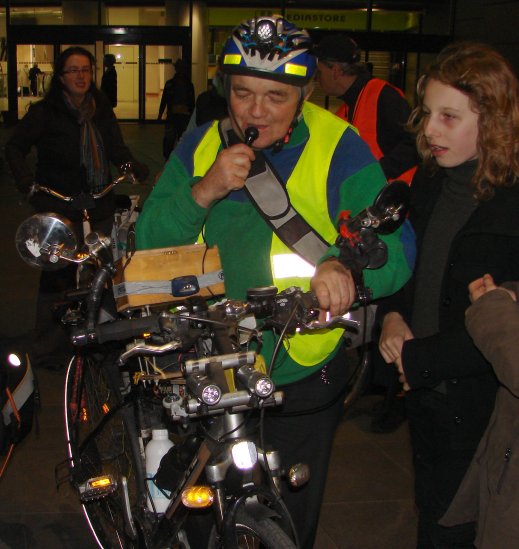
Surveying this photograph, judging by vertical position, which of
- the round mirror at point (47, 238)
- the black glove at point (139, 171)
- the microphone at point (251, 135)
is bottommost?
the black glove at point (139, 171)

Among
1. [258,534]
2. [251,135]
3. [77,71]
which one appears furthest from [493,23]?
[258,534]

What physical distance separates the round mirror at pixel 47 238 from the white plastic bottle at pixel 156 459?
0.87 meters

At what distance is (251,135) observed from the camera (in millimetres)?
2760

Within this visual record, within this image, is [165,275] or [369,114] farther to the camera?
[369,114]

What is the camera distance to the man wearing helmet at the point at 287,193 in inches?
109

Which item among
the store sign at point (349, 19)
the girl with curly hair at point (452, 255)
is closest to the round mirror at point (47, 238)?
the girl with curly hair at point (452, 255)

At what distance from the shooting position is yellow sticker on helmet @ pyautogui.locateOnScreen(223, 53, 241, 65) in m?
2.82

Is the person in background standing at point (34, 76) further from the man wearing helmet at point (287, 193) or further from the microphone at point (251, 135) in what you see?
the microphone at point (251, 135)

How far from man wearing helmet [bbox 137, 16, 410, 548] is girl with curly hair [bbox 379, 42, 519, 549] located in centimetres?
21

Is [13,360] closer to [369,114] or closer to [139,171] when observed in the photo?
[139,171]

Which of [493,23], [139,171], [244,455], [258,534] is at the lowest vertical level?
[258,534]

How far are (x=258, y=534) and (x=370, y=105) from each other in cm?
405

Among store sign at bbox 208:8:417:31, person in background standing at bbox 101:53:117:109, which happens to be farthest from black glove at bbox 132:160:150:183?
store sign at bbox 208:8:417:31

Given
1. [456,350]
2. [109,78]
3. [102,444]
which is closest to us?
[456,350]
